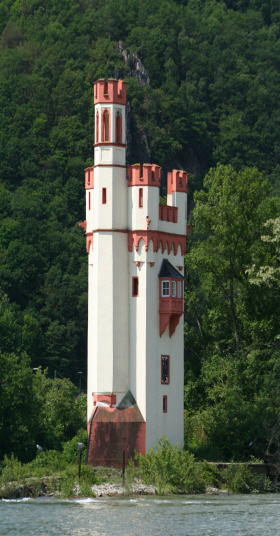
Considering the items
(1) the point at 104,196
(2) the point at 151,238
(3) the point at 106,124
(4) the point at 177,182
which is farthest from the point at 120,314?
(3) the point at 106,124

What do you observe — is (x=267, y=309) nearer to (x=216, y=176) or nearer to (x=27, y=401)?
(x=216, y=176)

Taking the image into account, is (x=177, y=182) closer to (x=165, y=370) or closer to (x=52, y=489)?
(x=165, y=370)

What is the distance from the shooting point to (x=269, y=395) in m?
66.7

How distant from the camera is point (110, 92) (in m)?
61.9

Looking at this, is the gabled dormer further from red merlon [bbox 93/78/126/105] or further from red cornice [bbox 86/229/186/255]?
red merlon [bbox 93/78/126/105]

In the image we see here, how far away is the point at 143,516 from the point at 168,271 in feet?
52.7

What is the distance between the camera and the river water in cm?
4609

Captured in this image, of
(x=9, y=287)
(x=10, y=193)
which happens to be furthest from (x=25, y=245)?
(x=10, y=193)

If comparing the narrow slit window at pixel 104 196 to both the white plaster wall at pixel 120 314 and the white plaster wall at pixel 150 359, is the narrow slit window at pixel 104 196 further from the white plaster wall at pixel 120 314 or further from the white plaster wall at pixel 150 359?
the white plaster wall at pixel 150 359

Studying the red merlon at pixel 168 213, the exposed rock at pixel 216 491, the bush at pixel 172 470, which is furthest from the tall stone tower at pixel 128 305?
the exposed rock at pixel 216 491

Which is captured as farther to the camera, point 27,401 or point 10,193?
point 10,193

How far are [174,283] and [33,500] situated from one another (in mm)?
14115

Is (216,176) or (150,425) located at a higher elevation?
(216,176)

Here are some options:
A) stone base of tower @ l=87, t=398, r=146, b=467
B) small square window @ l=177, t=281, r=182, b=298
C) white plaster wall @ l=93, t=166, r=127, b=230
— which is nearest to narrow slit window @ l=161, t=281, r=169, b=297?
small square window @ l=177, t=281, r=182, b=298
